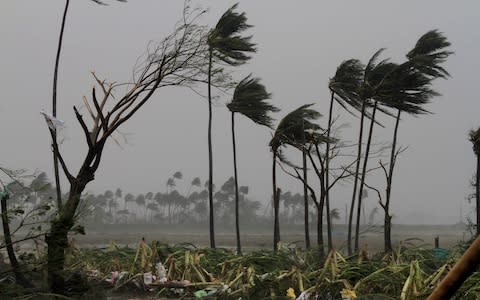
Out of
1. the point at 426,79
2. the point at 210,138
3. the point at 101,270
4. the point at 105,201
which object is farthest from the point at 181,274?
the point at 105,201

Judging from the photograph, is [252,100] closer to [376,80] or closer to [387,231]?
[376,80]

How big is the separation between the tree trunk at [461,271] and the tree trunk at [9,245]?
5014 mm

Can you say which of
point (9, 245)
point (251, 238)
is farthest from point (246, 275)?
point (251, 238)

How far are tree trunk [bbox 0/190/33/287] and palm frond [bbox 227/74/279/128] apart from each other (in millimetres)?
9522

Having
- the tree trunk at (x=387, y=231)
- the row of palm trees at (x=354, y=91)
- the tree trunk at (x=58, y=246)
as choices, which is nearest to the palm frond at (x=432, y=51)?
the row of palm trees at (x=354, y=91)

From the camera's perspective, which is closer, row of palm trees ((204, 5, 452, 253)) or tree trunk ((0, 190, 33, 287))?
tree trunk ((0, 190, 33, 287))

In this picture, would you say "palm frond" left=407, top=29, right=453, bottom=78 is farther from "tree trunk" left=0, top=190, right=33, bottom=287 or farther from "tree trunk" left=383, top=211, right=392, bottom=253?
"tree trunk" left=0, top=190, right=33, bottom=287

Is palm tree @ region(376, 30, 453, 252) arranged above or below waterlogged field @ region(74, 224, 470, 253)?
above

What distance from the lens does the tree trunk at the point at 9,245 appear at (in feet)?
18.4

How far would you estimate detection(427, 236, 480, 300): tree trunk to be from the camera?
61.8 inches

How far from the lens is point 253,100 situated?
1467cm

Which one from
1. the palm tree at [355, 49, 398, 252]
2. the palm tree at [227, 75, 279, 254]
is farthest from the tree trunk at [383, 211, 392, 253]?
the palm tree at [227, 75, 279, 254]

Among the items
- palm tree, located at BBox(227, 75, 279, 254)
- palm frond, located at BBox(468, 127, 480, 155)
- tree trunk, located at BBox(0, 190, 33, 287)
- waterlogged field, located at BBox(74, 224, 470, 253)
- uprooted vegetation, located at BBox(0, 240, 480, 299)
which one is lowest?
waterlogged field, located at BBox(74, 224, 470, 253)

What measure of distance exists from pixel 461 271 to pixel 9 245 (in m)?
5.23
